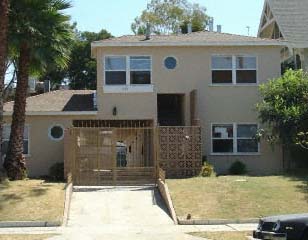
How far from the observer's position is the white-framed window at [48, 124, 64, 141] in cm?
2969

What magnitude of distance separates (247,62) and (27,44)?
11.0m

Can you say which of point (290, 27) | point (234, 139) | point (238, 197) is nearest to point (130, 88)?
point (234, 139)

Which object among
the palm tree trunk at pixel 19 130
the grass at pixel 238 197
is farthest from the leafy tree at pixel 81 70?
the grass at pixel 238 197

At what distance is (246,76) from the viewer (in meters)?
29.9

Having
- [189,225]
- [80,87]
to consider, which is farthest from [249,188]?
[80,87]

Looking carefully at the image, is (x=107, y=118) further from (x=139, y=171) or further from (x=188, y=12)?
(x=188, y=12)

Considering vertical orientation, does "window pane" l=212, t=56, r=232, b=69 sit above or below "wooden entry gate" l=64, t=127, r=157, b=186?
above

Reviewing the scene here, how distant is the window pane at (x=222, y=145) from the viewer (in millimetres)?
29531

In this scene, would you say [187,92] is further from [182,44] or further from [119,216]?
[119,216]

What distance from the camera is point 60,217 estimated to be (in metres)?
18.0

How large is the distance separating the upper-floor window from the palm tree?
4258 millimetres

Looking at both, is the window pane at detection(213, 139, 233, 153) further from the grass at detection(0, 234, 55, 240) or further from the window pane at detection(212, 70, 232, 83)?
the grass at detection(0, 234, 55, 240)

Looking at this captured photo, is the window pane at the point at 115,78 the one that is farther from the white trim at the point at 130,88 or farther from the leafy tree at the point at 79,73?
the leafy tree at the point at 79,73

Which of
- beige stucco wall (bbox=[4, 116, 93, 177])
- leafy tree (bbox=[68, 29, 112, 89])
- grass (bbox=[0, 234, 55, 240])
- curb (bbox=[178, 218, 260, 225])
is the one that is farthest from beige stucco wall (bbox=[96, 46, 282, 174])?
leafy tree (bbox=[68, 29, 112, 89])
